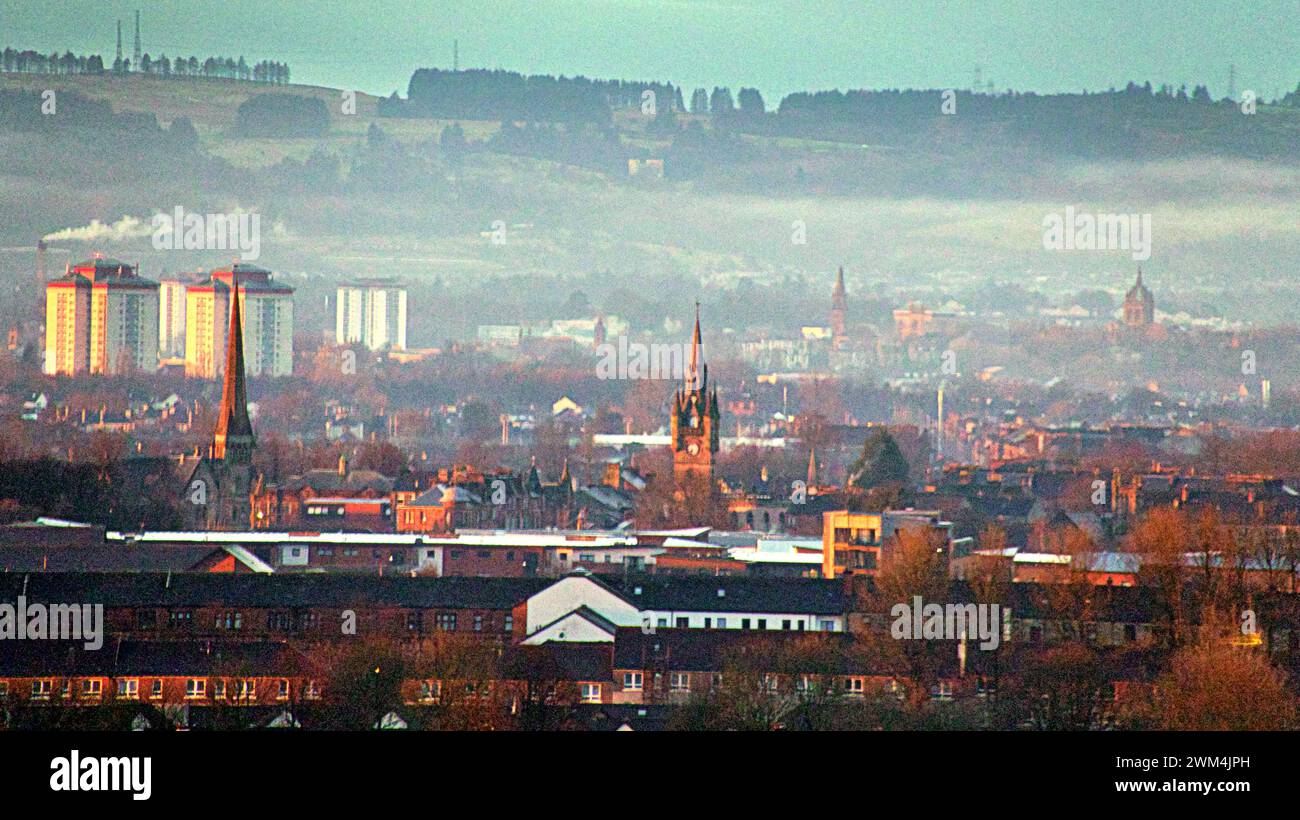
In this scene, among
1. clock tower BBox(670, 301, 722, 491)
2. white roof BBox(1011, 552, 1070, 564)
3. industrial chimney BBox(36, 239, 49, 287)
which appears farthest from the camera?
industrial chimney BBox(36, 239, 49, 287)

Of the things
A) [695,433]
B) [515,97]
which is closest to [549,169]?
[515,97]

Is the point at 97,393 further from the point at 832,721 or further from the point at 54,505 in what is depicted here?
the point at 832,721

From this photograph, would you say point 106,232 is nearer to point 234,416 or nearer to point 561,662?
point 234,416

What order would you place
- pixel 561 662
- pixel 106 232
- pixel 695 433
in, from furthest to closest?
pixel 106 232
pixel 695 433
pixel 561 662

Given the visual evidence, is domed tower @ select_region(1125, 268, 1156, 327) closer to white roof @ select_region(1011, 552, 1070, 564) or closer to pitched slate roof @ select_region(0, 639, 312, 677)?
white roof @ select_region(1011, 552, 1070, 564)

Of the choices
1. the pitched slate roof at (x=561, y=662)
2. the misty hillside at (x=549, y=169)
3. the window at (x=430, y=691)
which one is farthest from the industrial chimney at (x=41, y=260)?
the window at (x=430, y=691)

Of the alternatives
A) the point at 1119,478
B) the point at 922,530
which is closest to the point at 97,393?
the point at 1119,478

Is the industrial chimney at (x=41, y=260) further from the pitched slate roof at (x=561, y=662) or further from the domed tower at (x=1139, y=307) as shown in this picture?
the pitched slate roof at (x=561, y=662)

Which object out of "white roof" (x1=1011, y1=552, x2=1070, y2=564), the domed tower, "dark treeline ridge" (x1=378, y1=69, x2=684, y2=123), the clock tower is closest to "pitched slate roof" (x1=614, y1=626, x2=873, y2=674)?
"white roof" (x1=1011, y1=552, x2=1070, y2=564)
